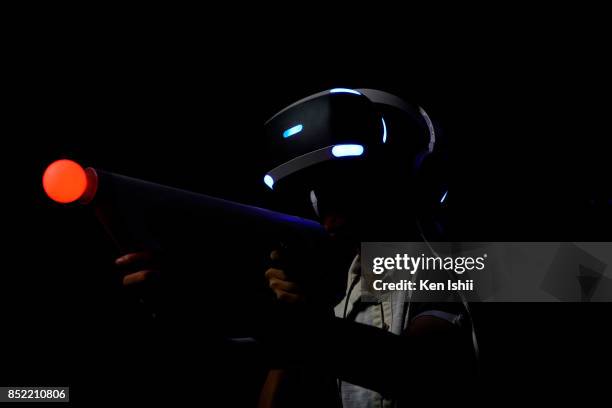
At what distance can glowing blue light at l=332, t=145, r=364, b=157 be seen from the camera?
0.92m

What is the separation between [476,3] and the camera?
1686 millimetres

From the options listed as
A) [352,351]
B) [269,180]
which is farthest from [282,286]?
[269,180]

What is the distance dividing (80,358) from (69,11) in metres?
1.21

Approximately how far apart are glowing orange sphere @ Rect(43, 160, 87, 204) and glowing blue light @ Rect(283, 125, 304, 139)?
1.50ft

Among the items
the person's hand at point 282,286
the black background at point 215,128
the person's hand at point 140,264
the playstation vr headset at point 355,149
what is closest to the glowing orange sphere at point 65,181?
the person's hand at point 140,264

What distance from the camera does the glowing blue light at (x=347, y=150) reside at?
3.02 ft

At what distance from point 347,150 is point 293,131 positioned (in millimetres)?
139

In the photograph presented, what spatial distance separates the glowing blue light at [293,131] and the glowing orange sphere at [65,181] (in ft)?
1.50

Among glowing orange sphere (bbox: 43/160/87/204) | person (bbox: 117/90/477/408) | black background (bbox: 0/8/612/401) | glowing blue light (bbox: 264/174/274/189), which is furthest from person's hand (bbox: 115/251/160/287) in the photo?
black background (bbox: 0/8/612/401)

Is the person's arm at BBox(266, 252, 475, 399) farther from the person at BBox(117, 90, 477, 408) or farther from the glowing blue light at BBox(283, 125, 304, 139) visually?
the glowing blue light at BBox(283, 125, 304, 139)

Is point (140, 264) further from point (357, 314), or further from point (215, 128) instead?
point (215, 128)

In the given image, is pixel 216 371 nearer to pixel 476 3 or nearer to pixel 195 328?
pixel 195 328

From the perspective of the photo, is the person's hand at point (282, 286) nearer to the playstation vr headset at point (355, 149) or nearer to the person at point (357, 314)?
the person at point (357, 314)

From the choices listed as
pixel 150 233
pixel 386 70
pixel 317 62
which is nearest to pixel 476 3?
pixel 386 70
